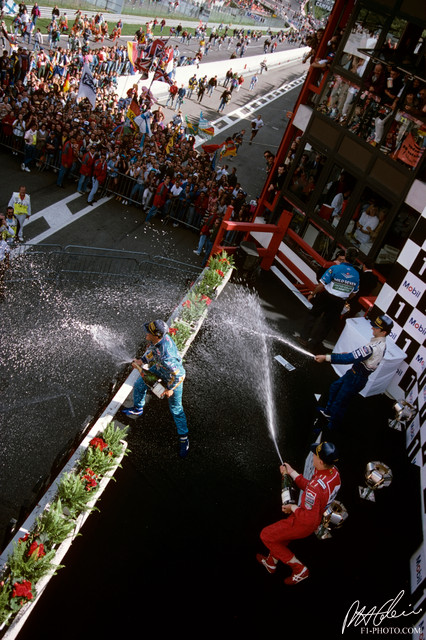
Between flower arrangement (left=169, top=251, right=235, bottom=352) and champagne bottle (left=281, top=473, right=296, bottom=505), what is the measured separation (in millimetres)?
3635

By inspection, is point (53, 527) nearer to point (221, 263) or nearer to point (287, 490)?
point (287, 490)

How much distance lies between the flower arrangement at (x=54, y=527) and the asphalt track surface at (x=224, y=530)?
46 cm

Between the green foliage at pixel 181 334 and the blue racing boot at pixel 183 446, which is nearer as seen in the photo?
the blue racing boot at pixel 183 446

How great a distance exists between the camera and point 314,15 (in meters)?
110

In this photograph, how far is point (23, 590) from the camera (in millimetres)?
5301

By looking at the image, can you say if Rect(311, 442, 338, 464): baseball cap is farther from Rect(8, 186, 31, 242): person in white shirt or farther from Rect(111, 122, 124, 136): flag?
Rect(111, 122, 124, 136): flag

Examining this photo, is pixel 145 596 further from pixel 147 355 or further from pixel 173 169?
pixel 173 169

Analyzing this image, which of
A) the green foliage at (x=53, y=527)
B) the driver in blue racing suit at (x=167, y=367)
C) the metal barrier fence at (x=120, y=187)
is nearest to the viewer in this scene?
the green foliage at (x=53, y=527)

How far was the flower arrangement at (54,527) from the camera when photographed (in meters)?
5.35

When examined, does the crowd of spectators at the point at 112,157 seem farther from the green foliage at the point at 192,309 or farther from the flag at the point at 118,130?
the green foliage at the point at 192,309

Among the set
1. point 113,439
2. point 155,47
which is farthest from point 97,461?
point 155,47

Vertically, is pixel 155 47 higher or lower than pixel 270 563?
higher

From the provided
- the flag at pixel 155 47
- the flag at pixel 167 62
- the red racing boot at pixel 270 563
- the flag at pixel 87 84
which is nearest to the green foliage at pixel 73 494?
the red racing boot at pixel 270 563

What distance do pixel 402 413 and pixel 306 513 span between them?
407 cm
